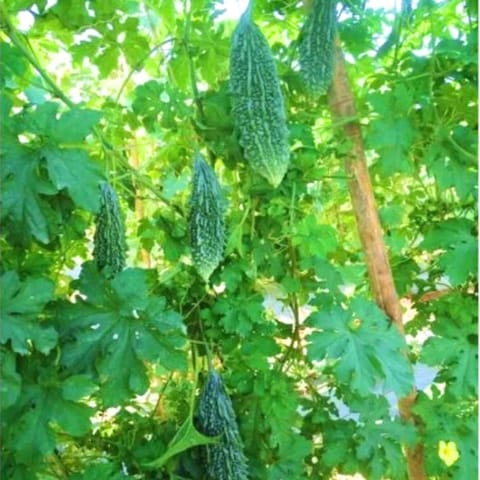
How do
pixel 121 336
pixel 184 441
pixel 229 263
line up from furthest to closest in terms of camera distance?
1. pixel 229 263
2. pixel 184 441
3. pixel 121 336

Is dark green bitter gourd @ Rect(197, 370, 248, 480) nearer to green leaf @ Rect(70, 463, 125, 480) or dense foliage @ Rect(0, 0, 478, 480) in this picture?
dense foliage @ Rect(0, 0, 478, 480)

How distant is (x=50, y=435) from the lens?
124 cm

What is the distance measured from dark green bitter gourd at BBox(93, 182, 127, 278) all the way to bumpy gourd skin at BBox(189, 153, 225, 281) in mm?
140

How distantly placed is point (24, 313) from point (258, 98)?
1.88 feet

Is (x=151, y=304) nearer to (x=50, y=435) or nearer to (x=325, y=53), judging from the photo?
(x=50, y=435)

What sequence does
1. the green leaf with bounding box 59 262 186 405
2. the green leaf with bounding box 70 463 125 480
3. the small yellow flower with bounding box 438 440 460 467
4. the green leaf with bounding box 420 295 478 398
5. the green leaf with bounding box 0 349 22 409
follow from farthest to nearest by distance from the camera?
the small yellow flower with bounding box 438 440 460 467 → the green leaf with bounding box 420 295 478 398 → the green leaf with bounding box 70 463 125 480 → the green leaf with bounding box 59 262 186 405 → the green leaf with bounding box 0 349 22 409

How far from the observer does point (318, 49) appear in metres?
1.43

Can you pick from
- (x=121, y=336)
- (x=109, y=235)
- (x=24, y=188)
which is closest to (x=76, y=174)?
(x=24, y=188)

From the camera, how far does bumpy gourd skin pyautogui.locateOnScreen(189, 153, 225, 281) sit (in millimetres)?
1396

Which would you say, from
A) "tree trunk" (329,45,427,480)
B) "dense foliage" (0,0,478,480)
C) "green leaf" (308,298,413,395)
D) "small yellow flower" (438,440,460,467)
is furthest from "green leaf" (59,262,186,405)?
"small yellow flower" (438,440,460,467)

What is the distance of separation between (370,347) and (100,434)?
0.72 metres

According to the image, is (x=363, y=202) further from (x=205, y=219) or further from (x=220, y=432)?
(x=220, y=432)

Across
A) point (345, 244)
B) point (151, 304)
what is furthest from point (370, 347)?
point (345, 244)

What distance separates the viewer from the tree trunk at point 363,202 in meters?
1.55
